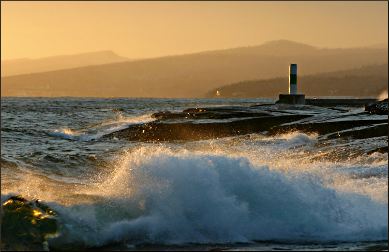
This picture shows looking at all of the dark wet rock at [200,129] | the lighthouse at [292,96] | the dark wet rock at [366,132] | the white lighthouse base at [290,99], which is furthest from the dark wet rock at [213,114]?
the lighthouse at [292,96]

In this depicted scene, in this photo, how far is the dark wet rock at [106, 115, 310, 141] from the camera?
20828 millimetres

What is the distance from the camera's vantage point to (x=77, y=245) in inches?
285

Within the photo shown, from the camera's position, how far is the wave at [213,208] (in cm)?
761

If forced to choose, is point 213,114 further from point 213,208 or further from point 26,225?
point 26,225

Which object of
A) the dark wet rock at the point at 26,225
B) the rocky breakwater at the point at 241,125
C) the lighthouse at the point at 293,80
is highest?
the lighthouse at the point at 293,80

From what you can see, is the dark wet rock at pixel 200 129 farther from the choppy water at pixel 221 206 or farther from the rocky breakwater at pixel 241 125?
the choppy water at pixel 221 206

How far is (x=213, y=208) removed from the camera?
8031 millimetres

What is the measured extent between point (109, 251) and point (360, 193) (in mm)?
3747

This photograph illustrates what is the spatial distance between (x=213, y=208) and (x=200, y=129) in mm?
13329

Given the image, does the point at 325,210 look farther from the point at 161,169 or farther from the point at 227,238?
the point at 161,169

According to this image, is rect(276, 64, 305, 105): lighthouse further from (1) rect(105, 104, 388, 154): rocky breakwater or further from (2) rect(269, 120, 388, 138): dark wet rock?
(2) rect(269, 120, 388, 138): dark wet rock

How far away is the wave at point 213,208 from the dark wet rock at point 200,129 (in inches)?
455

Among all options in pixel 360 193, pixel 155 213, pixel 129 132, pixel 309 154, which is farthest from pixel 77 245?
pixel 129 132

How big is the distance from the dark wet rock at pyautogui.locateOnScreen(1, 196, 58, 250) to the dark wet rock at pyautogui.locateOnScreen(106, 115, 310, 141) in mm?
12248
